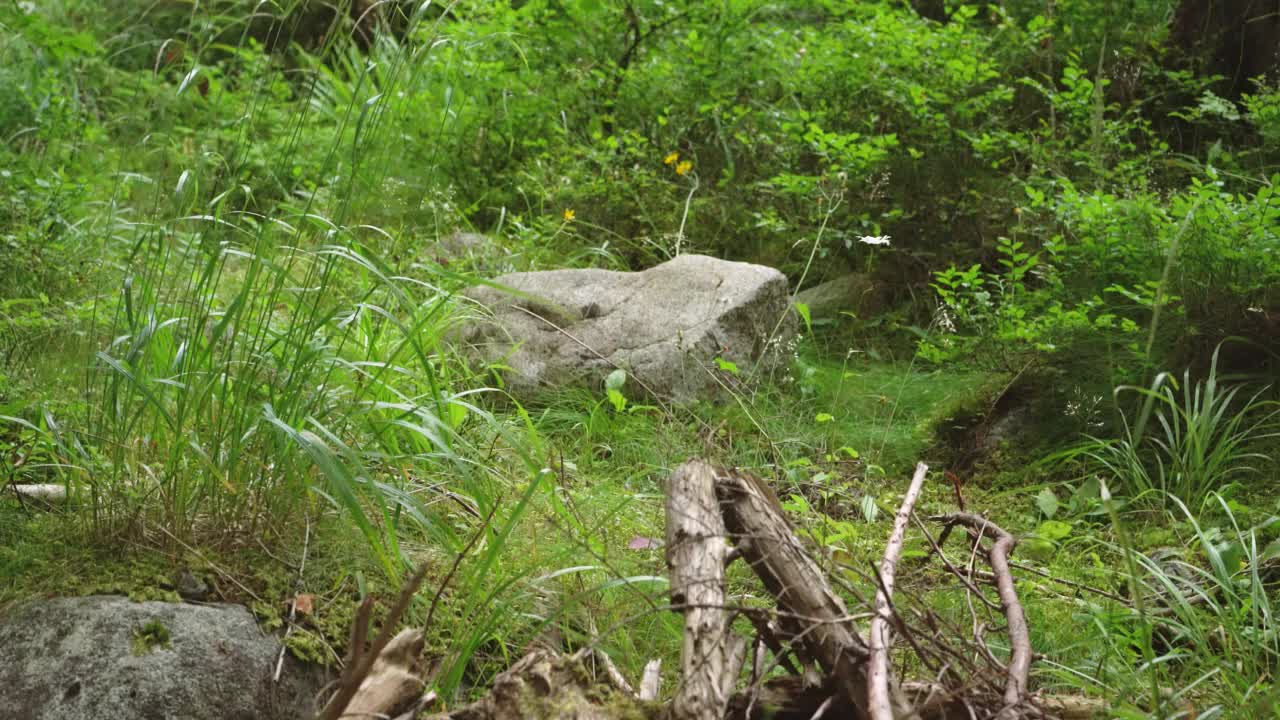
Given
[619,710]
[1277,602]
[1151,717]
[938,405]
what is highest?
[619,710]

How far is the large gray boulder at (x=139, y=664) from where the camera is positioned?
81.4 inches

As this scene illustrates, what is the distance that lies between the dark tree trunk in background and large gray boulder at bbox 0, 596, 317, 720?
204 inches

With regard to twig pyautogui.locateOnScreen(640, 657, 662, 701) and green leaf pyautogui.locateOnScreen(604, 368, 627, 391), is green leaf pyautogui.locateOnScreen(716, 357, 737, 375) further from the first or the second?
twig pyautogui.locateOnScreen(640, 657, 662, 701)

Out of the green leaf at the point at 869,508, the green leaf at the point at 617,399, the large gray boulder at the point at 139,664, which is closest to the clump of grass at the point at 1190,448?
the green leaf at the point at 869,508

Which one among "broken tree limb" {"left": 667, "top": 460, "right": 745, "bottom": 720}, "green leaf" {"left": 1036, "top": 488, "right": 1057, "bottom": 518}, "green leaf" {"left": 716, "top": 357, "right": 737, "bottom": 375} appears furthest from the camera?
"green leaf" {"left": 716, "top": 357, "right": 737, "bottom": 375}

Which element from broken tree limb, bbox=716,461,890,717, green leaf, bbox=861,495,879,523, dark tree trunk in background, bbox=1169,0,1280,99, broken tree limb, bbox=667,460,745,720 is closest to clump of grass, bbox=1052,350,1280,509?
green leaf, bbox=861,495,879,523

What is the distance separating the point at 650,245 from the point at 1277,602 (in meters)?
3.89

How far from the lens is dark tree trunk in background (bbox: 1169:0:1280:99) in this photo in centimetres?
516

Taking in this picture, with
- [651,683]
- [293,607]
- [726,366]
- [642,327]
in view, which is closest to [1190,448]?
[726,366]

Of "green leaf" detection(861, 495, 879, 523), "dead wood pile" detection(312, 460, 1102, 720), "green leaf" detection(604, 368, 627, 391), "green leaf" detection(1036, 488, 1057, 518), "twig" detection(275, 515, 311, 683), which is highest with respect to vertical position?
"dead wood pile" detection(312, 460, 1102, 720)

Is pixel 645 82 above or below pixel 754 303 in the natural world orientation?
above

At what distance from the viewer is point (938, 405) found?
14.6ft

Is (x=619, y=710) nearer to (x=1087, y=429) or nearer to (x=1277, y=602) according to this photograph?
(x=1277, y=602)

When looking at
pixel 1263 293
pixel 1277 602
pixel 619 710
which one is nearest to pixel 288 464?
pixel 619 710
